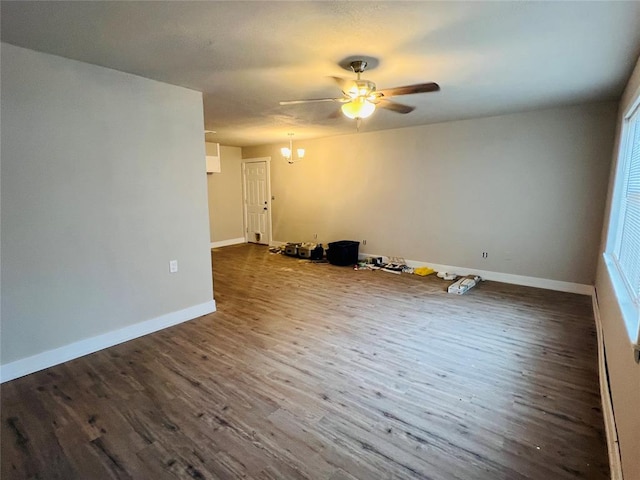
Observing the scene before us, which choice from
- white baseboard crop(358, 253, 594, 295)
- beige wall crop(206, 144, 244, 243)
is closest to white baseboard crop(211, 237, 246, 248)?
beige wall crop(206, 144, 244, 243)

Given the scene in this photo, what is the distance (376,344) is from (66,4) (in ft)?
10.3

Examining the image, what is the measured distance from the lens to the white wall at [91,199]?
2.48 metres

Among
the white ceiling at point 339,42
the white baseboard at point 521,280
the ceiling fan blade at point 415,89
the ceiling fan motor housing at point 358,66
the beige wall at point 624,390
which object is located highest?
the white ceiling at point 339,42

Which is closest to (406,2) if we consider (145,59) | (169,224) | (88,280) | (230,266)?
(145,59)

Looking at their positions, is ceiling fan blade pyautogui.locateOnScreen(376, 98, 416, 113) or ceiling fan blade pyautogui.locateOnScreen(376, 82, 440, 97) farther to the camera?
ceiling fan blade pyautogui.locateOnScreen(376, 98, 416, 113)

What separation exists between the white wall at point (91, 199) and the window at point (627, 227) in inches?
141

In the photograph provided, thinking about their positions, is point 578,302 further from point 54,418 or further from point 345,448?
point 54,418

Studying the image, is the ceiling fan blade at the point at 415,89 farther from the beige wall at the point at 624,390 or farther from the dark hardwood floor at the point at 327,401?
the dark hardwood floor at the point at 327,401

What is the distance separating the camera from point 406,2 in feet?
5.89

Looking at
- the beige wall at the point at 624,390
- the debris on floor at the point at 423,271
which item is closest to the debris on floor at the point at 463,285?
the debris on floor at the point at 423,271

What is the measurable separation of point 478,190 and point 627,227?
7.80ft

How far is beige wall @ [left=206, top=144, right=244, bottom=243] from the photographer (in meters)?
7.74

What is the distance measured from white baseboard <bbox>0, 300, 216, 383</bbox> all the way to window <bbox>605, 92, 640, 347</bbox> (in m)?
3.58

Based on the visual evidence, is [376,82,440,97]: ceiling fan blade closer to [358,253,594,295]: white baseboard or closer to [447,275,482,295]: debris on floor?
[447,275,482,295]: debris on floor
